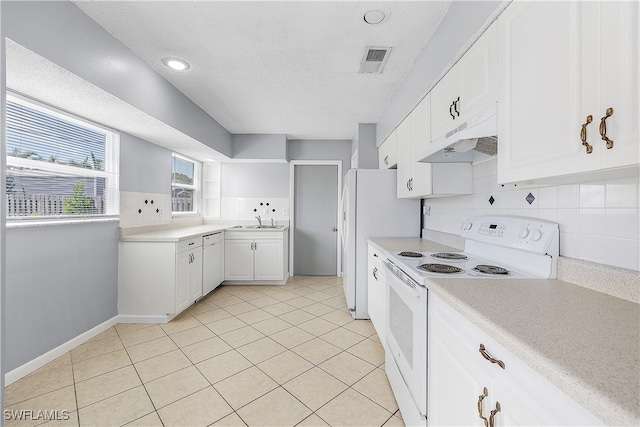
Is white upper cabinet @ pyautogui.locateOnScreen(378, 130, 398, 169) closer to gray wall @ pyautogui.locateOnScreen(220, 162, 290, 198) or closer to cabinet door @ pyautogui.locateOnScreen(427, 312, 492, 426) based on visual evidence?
gray wall @ pyautogui.locateOnScreen(220, 162, 290, 198)

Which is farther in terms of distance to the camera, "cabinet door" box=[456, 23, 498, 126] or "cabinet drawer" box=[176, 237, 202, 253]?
"cabinet drawer" box=[176, 237, 202, 253]

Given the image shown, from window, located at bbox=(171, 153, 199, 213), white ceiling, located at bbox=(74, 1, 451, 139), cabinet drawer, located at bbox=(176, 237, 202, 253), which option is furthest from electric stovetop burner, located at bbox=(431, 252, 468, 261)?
window, located at bbox=(171, 153, 199, 213)

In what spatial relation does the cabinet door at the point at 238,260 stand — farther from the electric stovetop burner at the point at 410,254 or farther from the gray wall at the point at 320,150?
the electric stovetop burner at the point at 410,254

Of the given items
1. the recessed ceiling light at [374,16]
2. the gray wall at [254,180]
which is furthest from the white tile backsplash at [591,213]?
the gray wall at [254,180]

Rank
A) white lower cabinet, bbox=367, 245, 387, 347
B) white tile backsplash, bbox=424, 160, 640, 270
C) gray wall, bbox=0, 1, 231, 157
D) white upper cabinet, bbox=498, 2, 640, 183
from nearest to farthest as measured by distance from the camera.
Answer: white upper cabinet, bbox=498, 2, 640, 183, white tile backsplash, bbox=424, 160, 640, 270, gray wall, bbox=0, 1, 231, 157, white lower cabinet, bbox=367, 245, 387, 347

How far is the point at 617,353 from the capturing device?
0.59 m

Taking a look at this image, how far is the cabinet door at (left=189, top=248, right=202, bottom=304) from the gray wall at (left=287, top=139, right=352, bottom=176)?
7.51 ft

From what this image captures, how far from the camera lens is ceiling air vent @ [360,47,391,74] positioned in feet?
6.59

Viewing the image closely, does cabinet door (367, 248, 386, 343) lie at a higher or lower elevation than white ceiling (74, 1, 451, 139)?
lower

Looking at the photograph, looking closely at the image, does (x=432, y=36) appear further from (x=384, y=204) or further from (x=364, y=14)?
(x=384, y=204)

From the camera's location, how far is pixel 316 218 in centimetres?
464

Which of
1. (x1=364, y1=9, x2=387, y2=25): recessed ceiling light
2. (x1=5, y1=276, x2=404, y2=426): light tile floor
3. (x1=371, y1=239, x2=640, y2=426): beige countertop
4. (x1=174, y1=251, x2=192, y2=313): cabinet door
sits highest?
(x1=364, y1=9, x2=387, y2=25): recessed ceiling light

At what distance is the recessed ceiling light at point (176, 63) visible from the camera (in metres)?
2.16

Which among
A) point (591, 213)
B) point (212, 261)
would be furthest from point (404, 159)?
point (212, 261)
